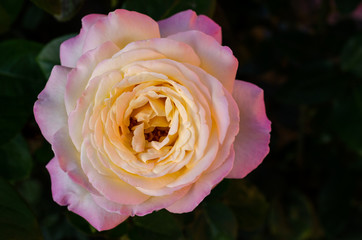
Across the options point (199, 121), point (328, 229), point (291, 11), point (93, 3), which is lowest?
point (328, 229)

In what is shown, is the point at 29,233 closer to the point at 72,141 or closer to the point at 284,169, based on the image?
the point at 72,141

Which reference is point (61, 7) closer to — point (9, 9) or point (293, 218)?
point (9, 9)

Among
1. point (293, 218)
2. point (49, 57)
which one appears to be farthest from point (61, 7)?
point (293, 218)

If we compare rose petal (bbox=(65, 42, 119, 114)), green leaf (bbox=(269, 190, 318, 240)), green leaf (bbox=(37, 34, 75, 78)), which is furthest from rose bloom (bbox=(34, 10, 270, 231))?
green leaf (bbox=(269, 190, 318, 240))

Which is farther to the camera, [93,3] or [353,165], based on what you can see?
[353,165]

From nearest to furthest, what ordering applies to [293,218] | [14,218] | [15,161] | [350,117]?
[14,218] → [15,161] → [350,117] → [293,218]

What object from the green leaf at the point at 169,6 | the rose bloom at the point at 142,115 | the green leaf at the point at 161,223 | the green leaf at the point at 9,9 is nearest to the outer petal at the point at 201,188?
the rose bloom at the point at 142,115

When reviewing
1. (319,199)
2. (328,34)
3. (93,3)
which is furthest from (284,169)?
(93,3)
